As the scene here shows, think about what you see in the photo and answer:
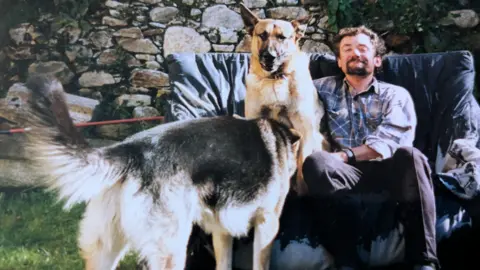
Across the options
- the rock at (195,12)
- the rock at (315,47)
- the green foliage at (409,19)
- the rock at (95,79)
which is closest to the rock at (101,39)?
the rock at (95,79)

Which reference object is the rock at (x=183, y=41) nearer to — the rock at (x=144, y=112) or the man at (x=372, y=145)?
the rock at (x=144, y=112)

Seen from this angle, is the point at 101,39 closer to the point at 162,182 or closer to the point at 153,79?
the point at 153,79

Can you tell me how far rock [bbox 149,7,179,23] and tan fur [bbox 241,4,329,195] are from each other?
30 centimetres

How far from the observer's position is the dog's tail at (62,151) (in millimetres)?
1648

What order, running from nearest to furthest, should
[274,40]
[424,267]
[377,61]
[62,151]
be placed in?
[62,151], [424,267], [274,40], [377,61]

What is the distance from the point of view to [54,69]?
6.36 feet

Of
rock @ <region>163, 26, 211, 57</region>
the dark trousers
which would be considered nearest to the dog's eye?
rock @ <region>163, 26, 211, 57</region>

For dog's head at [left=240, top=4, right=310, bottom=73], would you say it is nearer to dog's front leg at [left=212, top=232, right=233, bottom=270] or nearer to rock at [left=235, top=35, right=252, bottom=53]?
rock at [left=235, top=35, right=252, bottom=53]

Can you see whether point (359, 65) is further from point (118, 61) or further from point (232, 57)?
point (118, 61)

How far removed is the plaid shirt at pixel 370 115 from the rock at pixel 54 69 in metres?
0.89

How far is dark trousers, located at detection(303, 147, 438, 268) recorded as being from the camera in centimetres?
182

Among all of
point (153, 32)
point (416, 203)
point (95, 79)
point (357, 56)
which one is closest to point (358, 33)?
point (357, 56)

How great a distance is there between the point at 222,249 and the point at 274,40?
2.45 ft

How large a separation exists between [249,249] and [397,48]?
3.09 feet
